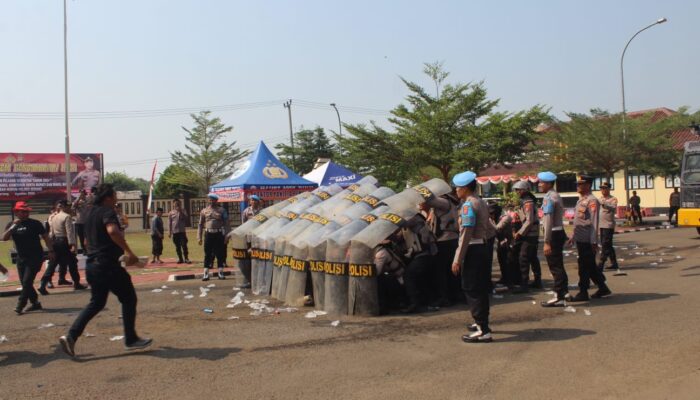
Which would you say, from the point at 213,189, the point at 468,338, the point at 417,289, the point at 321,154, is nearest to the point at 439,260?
the point at 417,289

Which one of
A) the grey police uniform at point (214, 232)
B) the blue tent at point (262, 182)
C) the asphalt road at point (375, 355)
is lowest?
the asphalt road at point (375, 355)

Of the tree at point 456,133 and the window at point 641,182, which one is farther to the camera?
the window at point 641,182

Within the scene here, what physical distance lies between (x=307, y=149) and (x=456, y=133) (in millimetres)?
41332

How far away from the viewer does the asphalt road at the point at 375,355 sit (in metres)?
5.05

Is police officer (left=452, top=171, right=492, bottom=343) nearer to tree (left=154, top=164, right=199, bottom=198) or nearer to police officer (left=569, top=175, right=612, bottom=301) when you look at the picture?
police officer (left=569, top=175, right=612, bottom=301)

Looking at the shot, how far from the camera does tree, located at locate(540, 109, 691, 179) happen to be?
85.3 ft

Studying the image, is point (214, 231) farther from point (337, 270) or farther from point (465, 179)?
point (465, 179)

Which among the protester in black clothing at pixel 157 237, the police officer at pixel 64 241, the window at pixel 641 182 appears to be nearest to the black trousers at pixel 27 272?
the police officer at pixel 64 241

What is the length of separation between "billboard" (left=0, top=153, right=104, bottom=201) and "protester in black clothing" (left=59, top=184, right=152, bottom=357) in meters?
39.1

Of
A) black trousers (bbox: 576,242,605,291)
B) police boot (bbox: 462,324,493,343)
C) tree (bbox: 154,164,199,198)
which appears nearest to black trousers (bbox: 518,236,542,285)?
black trousers (bbox: 576,242,605,291)

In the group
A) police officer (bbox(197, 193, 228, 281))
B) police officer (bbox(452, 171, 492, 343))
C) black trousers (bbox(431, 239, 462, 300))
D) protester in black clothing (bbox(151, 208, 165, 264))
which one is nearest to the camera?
police officer (bbox(452, 171, 492, 343))

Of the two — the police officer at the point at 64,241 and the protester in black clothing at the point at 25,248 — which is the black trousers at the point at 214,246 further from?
the protester in black clothing at the point at 25,248

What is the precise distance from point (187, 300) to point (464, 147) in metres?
9.67

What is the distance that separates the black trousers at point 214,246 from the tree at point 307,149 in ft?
143
